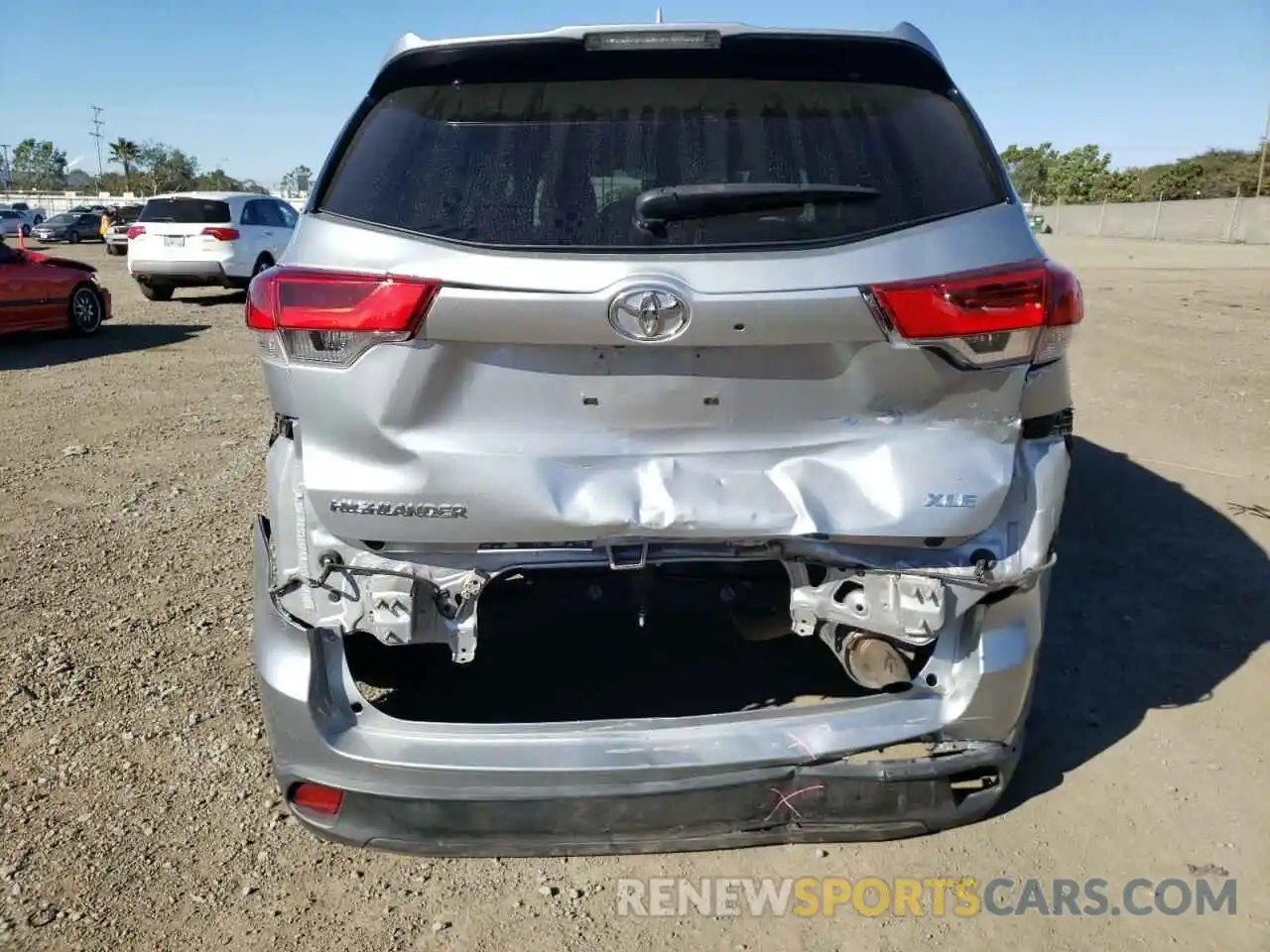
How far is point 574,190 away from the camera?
230 cm

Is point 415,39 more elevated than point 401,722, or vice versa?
point 415,39

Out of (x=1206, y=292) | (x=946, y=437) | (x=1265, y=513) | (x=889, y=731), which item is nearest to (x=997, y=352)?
(x=946, y=437)

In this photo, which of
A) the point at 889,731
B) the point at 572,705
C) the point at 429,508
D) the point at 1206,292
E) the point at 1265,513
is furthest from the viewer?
the point at 1206,292

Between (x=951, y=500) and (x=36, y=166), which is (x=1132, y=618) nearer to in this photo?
(x=951, y=500)

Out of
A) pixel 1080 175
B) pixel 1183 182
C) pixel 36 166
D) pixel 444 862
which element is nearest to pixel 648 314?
pixel 444 862

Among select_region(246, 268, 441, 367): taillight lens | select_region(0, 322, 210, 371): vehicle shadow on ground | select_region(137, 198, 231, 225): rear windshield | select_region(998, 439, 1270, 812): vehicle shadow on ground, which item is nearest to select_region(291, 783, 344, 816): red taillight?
select_region(246, 268, 441, 367): taillight lens

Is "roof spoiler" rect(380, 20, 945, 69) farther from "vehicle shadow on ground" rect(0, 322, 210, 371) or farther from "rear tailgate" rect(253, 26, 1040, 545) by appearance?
"vehicle shadow on ground" rect(0, 322, 210, 371)

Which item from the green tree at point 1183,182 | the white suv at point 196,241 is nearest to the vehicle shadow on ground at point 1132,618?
the white suv at point 196,241

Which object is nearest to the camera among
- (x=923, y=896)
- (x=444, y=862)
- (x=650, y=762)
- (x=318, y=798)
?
(x=650, y=762)

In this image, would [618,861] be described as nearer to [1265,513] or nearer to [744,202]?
[744,202]

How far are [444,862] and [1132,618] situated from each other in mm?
2992

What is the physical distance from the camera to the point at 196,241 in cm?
1581

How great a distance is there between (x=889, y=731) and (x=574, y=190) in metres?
1.47

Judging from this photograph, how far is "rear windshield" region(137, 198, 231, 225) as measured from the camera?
15883 mm
